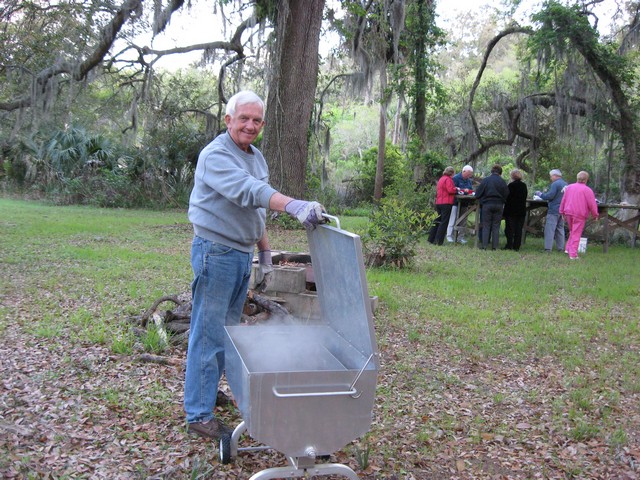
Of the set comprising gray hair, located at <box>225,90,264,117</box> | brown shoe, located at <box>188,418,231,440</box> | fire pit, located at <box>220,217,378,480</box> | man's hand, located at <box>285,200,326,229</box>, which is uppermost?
gray hair, located at <box>225,90,264,117</box>

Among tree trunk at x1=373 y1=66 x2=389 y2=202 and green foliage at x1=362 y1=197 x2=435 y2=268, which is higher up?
tree trunk at x1=373 y1=66 x2=389 y2=202

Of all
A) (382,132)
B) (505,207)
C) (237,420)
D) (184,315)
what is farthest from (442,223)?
(237,420)

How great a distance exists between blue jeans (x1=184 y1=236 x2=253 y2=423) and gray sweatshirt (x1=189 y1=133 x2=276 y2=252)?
75mm

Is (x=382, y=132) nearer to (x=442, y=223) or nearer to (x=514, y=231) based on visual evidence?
(x=442, y=223)

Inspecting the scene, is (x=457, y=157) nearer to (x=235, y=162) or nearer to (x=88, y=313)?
(x=88, y=313)

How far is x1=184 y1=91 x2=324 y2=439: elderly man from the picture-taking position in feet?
10.0

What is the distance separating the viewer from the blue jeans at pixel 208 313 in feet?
10.3

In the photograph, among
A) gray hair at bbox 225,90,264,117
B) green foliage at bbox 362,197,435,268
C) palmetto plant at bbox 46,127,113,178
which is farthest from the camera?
palmetto plant at bbox 46,127,113,178

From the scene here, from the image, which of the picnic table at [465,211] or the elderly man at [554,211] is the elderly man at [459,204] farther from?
the elderly man at [554,211]

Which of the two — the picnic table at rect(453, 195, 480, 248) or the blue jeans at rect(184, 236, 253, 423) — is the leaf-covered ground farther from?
the picnic table at rect(453, 195, 480, 248)

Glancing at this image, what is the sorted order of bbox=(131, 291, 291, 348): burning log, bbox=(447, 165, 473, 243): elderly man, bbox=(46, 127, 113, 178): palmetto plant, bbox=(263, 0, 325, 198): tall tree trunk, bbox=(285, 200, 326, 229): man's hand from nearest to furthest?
bbox=(285, 200, 326, 229): man's hand, bbox=(131, 291, 291, 348): burning log, bbox=(263, 0, 325, 198): tall tree trunk, bbox=(447, 165, 473, 243): elderly man, bbox=(46, 127, 113, 178): palmetto plant

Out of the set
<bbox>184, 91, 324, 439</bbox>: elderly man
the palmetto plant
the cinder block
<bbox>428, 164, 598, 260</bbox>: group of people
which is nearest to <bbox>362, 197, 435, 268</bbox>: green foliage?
the cinder block

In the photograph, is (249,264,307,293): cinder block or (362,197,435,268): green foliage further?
(362,197,435,268): green foliage

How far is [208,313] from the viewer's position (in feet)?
10.4
